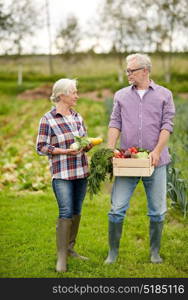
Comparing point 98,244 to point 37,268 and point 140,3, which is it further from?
point 140,3

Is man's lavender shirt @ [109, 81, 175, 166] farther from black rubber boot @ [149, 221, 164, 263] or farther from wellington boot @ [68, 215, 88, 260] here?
wellington boot @ [68, 215, 88, 260]

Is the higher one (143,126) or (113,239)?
(143,126)

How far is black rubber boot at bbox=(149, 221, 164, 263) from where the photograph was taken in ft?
14.7

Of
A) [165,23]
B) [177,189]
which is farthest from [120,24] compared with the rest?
[177,189]

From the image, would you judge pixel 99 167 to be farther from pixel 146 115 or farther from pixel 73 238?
pixel 73 238

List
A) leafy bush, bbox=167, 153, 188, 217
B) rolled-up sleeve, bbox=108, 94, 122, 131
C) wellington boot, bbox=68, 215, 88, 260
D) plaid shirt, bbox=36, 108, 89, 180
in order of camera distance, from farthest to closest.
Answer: leafy bush, bbox=167, 153, 188, 217 < wellington boot, bbox=68, 215, 88, 260 < rolled-up sleeve, bbox=108, 94, 122, 131 < plaid shirt, bbox=36, 108, 89, 180

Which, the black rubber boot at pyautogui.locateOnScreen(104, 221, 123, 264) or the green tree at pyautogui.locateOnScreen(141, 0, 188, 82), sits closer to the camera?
the black rubber boot at pyautogui.locateOnScreen(104, 221, 123, 264)

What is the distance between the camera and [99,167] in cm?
421

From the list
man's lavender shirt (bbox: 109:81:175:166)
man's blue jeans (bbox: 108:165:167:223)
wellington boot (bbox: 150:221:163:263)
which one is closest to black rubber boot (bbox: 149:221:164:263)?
wellington boot (bbox: 150:221:163:263)

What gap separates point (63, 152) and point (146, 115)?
72cm

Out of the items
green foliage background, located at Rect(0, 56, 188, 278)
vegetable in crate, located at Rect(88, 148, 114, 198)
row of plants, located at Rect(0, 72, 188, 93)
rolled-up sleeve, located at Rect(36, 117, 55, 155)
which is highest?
rolled-up sleeve, located at Rect(36, 117, 55, 155)

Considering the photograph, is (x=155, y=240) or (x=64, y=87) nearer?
(x=64, y=87)

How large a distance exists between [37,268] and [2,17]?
16813mm

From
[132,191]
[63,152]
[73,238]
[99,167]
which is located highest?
[63,152]
